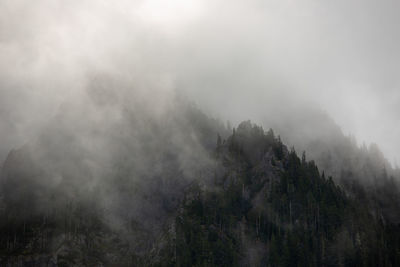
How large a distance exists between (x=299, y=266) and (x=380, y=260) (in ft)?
127

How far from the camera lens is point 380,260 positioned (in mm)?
193750

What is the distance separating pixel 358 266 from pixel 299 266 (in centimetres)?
2892

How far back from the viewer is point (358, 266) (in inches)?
7800

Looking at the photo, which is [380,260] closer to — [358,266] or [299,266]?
[358,266]

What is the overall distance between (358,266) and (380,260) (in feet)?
35.7

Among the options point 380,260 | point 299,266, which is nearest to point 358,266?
point 380,260

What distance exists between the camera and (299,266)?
200 m
